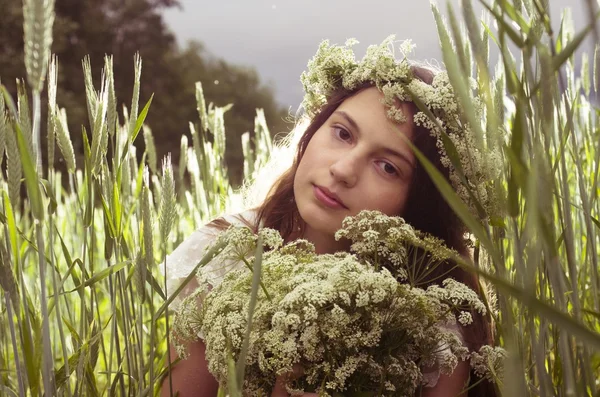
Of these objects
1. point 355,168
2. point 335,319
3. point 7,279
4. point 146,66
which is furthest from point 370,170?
point 146,66

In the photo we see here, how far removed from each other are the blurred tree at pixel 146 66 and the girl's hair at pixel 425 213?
6.01 meters

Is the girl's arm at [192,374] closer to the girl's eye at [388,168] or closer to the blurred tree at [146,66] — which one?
the girl's eye at [388,168]

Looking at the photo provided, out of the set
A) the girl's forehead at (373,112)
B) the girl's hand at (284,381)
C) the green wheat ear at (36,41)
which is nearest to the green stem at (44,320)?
the green wheat ear at (36,41)

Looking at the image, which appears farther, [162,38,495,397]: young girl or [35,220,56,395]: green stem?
[162,38,495,397]: young girl

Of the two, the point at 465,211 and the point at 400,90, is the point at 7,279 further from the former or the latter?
the point at 400,90

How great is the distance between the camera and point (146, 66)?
26.5 feet

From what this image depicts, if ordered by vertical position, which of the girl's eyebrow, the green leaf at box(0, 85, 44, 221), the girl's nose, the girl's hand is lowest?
the girl's hand

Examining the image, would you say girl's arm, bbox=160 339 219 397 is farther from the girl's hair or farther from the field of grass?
the girl's hair

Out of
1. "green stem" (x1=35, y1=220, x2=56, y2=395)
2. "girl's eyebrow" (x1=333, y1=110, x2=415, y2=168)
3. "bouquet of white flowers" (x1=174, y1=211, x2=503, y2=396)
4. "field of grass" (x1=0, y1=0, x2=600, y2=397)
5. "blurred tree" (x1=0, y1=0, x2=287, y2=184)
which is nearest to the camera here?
"field of grass" (x1=0, y1=0, x2=600, y2=397)

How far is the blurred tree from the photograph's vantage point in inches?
288

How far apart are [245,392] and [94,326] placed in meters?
0.24

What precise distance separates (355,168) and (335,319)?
17.1 inches

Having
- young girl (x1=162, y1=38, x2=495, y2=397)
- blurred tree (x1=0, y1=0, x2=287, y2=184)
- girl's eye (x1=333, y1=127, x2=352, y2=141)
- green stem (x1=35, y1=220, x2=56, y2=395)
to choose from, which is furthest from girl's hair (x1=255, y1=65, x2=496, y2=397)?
blurred tree (x1=0, y1=0, x2=287, y2=184)

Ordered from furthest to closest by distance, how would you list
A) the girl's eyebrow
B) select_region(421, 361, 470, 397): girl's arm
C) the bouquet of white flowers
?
the girl's eyebrow → select_region(421, 361, 470, 397): girl's arm → the bouquet of white flowers
